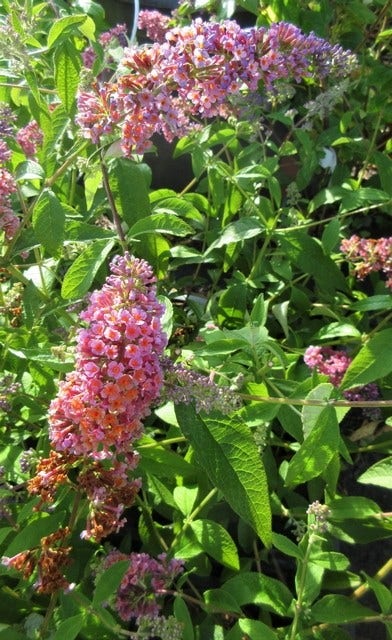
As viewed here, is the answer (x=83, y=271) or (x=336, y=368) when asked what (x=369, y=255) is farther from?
(x=83, y=271)

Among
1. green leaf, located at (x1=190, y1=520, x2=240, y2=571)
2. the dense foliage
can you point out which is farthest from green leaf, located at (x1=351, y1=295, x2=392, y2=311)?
green leaf, located at (x1=190, y1=520, x2=240, y2=571)

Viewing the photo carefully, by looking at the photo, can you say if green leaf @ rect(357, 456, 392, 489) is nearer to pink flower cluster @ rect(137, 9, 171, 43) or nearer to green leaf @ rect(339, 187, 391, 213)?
green leaf @ rect(339, 187, 391, 213)

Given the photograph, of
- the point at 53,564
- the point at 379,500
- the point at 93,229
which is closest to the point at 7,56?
the point at 93,229

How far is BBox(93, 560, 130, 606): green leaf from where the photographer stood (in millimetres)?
1146

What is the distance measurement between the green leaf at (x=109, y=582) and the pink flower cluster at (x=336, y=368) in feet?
2.07

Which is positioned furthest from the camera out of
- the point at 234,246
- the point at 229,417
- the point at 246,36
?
the point at 234,246

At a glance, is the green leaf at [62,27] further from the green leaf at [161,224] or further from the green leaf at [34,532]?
the green leaf at [34,532]

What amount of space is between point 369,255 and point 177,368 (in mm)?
901

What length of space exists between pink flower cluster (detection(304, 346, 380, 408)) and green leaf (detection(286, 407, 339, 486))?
1.06 feet

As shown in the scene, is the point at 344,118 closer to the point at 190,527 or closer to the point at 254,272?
the point at 254,272

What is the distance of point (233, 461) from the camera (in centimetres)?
109

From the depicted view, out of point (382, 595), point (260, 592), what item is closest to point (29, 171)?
point (260, 592)

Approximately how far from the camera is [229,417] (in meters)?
1.10

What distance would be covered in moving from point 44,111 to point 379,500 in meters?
1.59
